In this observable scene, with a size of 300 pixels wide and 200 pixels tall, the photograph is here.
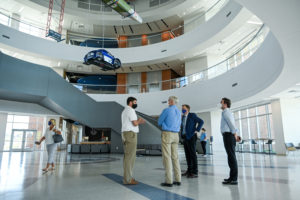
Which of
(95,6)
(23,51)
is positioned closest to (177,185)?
(23,51)

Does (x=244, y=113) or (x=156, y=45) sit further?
(x=156, y=45)

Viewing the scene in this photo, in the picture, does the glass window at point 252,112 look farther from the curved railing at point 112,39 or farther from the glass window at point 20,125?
the glass window at point 20,125

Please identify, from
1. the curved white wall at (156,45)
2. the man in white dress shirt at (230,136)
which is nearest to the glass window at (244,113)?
the curved white wall at (156,45)

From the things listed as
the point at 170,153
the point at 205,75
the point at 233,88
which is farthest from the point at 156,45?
the point at 170,153

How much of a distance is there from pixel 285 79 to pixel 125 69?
16.5 metres

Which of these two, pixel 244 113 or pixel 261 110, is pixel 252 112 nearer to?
pixel 261 110

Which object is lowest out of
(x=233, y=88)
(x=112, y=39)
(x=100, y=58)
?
(x=233, y=88)

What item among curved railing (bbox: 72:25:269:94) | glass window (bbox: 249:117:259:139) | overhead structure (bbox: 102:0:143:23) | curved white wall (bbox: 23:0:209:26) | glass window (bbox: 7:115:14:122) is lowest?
glass window (bbox: 249:117:259:139)

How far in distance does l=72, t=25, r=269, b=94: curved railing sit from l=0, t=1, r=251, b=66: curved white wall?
76.4 inches

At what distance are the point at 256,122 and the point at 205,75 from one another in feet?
21.4

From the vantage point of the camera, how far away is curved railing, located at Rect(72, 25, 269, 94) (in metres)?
9.88

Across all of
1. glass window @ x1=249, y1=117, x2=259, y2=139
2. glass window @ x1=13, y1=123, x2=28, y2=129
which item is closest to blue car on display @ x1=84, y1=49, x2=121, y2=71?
glass window @ x1=249, y1=117, x2=259, y2=139

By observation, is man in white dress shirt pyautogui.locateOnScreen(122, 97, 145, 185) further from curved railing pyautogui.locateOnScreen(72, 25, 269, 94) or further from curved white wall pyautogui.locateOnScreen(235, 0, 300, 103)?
curved railing pyautogui.locateOnScreen(72, 25, 269, 94)

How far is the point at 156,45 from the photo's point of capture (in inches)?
770
